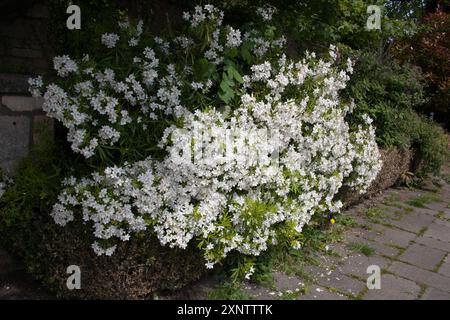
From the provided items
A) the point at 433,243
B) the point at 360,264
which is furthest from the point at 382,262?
the point at 433,243

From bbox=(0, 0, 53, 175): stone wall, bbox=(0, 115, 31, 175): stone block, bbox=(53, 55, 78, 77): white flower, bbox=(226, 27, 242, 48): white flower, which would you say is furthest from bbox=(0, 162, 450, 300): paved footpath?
bbox=(226, 27, 242, 48): white flower

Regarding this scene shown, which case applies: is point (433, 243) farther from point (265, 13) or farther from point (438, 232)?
point (265, 13)

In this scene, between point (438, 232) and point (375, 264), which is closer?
point (375, 264)

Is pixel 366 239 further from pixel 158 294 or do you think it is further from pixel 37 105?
pixel 37 105

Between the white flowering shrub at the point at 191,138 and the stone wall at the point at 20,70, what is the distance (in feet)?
0.92

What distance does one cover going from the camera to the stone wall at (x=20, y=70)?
9.40ft

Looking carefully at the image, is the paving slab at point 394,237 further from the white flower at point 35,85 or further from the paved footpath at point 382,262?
the white flower at point 35,85

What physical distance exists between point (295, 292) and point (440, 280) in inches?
49.2

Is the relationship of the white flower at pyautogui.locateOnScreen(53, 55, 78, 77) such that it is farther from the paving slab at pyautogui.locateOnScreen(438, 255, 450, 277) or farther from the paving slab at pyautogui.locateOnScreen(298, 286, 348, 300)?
the paving slab at pyautogui.locateOnScreen(438, 255, 450, 277)

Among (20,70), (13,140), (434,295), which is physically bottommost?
(434,295)

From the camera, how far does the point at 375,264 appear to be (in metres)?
3.71

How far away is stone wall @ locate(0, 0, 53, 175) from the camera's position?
2.87 metres

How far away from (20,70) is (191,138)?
1485 mm

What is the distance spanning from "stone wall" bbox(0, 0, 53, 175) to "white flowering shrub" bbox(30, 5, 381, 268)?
0.92 ft
